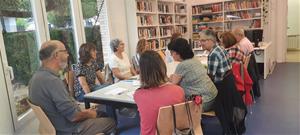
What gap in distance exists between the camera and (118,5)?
504cm

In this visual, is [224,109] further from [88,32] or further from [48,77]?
[88,32]

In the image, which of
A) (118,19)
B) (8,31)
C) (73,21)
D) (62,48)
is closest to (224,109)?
(62,48)

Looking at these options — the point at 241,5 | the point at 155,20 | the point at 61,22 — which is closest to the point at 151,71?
the point at 61,22

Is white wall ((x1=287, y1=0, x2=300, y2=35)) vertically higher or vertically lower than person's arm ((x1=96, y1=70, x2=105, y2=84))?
higher

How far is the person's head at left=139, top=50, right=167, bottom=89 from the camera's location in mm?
1721

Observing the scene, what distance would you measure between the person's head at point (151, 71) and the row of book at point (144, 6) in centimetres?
375

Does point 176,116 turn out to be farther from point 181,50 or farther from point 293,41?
point 293,41

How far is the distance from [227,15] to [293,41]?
158 inches

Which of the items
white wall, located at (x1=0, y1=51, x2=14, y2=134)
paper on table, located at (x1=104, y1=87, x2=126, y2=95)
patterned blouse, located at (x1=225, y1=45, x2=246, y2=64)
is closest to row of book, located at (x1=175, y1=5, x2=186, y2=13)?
patterned blouse, located at (x1=225, y1=45, x2=246, y2=64)

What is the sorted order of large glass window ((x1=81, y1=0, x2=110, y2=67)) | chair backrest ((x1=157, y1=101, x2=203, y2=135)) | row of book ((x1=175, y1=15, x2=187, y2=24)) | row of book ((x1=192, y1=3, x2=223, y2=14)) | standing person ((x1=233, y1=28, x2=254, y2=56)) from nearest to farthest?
1. chair backrest ((x1=157, y1=101, x2=203, y2=135))
2. standing person ((x1=233, y1=28, x2=254, y2=56))
3. large glass window ((x1=81, y1=0, x2=110, y2=67))
4. row of book ((x1=175, y1=15, x2=187, y2=24))
5. row of book ((x1=192, y1=3, x2=223, y2=14))

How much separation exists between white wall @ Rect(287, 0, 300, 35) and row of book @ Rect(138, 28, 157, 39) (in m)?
6.59

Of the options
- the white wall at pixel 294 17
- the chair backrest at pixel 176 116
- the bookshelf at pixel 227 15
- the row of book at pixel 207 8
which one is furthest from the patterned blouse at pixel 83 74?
the white wall at pixel 294 17

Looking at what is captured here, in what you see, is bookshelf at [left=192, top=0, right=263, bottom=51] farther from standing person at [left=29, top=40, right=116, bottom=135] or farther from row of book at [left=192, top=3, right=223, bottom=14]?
standing person at [left=29, top=40, right=116, bottom=135]

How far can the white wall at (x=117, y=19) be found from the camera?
Answer: 4.89 metres
